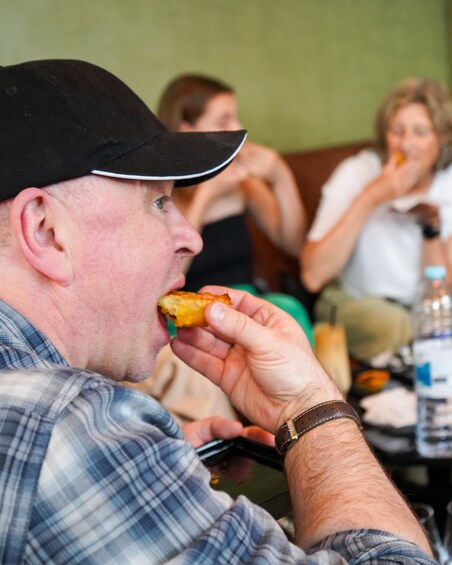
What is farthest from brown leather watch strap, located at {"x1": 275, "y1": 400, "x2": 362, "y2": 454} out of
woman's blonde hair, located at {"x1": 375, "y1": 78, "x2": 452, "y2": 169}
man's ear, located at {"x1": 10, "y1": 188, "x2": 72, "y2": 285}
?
woman's blonde hair, located at {"x1": 375, "y1": 78, "x2": 452, "y2": 169}

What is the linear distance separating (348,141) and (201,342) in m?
3.07

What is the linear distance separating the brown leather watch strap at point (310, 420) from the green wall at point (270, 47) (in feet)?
7.32

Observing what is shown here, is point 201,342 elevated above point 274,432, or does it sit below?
above

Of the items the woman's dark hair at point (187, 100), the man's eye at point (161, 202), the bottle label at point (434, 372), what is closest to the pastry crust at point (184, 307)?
the man's eye at point (161, 202)

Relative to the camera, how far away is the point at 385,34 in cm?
416

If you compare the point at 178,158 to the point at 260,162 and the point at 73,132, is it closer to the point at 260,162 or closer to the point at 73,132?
the point at 73,132

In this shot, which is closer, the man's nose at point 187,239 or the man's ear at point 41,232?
the man's ear at point 41,232

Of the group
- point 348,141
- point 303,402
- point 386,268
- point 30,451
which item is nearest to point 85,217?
point 30,451

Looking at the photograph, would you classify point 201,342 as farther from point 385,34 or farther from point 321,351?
point 385,34

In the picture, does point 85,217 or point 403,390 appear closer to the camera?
point 85,217

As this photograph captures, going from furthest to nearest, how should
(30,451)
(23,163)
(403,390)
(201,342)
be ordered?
(403,390) < (201,342) < (23,163) < (30,451)

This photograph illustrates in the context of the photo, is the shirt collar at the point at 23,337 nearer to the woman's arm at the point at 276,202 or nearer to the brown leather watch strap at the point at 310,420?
the brown leather watch strap at the point at 310,420

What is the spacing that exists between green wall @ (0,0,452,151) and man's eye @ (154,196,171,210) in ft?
6.60

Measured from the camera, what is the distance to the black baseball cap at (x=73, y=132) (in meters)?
0.88
